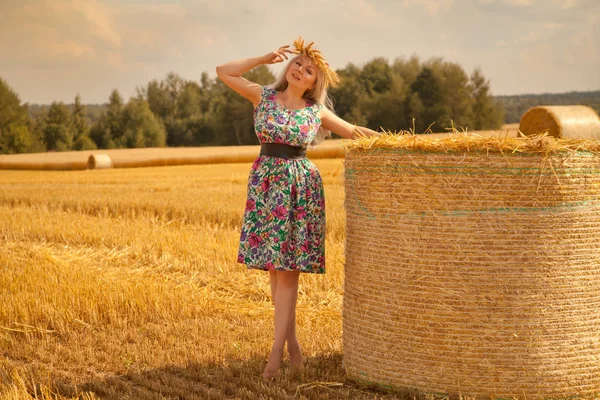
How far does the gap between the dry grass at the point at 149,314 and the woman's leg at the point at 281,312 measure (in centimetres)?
12

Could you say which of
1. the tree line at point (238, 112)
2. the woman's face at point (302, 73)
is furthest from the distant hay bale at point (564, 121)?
the tree line at point (238, 112)

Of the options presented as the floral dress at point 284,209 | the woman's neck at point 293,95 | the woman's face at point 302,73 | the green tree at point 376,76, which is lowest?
the floral dress at point 284,209

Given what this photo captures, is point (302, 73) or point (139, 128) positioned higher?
point (302, 73)

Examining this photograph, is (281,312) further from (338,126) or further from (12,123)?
(12,123)

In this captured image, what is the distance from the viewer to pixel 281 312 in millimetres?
5078

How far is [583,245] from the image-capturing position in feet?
14.5

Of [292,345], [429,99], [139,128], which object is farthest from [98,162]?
[292,345]

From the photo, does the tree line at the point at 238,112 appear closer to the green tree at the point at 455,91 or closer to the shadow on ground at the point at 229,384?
the green tree at the point at 455,91

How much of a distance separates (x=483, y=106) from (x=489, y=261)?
150ft

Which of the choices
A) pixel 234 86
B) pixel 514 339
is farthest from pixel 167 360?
pixel 514 339

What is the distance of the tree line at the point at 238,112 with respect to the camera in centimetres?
4678

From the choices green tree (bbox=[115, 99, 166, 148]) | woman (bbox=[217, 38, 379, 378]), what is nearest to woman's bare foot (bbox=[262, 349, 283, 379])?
woman (bbox=[217, 38, 379, 378])

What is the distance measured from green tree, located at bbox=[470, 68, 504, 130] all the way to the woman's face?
144 feet

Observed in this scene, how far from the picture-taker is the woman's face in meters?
5.22
